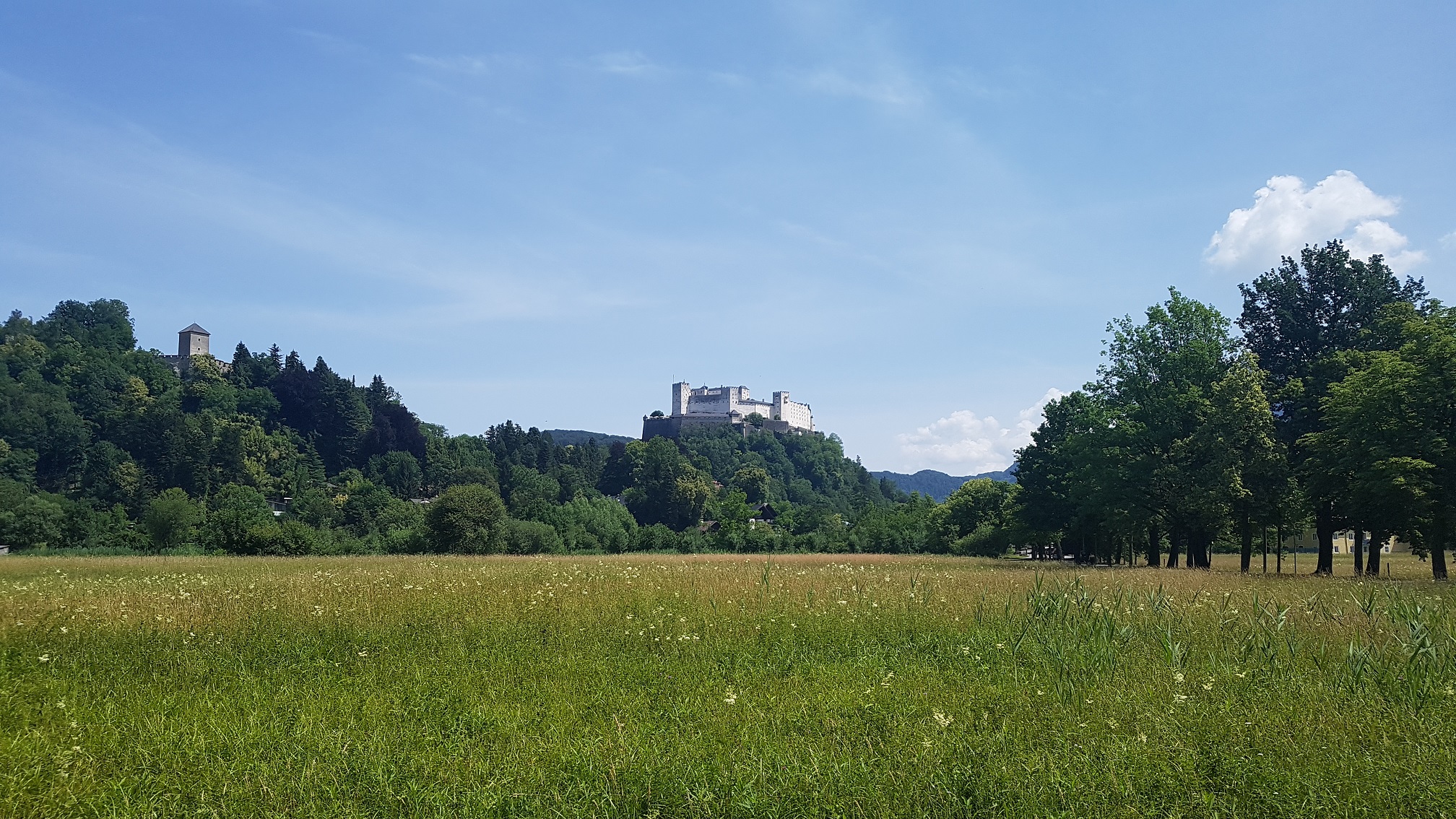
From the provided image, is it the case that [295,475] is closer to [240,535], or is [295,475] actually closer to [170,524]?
[170,524]

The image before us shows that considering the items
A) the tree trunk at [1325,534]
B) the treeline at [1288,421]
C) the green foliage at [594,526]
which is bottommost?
the green foliage at [594,526]

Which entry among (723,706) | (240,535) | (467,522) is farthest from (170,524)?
(723,706)

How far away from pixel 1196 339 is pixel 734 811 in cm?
3993

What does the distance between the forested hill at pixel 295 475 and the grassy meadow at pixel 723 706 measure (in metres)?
45.1

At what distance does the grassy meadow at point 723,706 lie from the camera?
543cm

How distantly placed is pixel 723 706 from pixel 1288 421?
3584 cm

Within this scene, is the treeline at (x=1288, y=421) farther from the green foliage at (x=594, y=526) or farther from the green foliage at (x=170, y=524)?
the green foliage at (x=170, y=524)

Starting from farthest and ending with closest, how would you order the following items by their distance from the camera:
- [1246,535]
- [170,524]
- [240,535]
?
[170,524], [240,535], [1246,535]

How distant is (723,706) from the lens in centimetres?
770

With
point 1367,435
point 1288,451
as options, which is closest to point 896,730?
point 1367,435

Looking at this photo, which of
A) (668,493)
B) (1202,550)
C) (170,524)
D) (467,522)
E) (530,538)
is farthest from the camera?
(668,493)

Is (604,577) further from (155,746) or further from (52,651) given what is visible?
(155,746)

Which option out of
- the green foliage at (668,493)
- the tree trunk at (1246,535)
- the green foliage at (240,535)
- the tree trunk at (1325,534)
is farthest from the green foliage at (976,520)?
the green foliage at (240,535)

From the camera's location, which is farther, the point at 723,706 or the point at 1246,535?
the point at 1246,535
